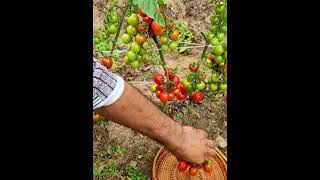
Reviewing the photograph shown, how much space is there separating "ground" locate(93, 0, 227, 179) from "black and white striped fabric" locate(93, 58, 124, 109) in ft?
1.14

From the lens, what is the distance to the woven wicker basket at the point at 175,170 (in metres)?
1.57

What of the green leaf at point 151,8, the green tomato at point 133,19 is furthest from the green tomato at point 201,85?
the green leaf at point 151,8

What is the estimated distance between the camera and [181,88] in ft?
5.06

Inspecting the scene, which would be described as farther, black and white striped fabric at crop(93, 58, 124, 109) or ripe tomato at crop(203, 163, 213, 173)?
ripe tomato at crop(203, 163, 213, 173)

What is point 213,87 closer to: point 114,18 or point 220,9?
point 220,9

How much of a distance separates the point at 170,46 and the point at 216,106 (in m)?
0.39

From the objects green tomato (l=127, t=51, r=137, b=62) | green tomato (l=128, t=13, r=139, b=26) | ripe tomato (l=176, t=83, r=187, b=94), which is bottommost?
ripe tomato (l=176, t=83, r=187, b=94)

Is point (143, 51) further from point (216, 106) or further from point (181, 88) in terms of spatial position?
point (216, 106)

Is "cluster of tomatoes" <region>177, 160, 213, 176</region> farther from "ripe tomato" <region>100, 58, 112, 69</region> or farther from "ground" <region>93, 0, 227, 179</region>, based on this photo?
"ripe tomato" <region>100, 58, 112, 69</region>

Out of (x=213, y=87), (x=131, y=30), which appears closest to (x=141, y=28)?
(x=131, y=30)

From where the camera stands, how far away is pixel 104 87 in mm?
1169

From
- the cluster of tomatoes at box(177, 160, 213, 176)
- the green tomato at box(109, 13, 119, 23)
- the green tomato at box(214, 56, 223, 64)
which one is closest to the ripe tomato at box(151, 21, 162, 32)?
the green tomato at box(109, 13, 119, 23)

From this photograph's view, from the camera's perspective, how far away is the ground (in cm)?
153

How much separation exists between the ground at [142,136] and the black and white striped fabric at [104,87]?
35cm
